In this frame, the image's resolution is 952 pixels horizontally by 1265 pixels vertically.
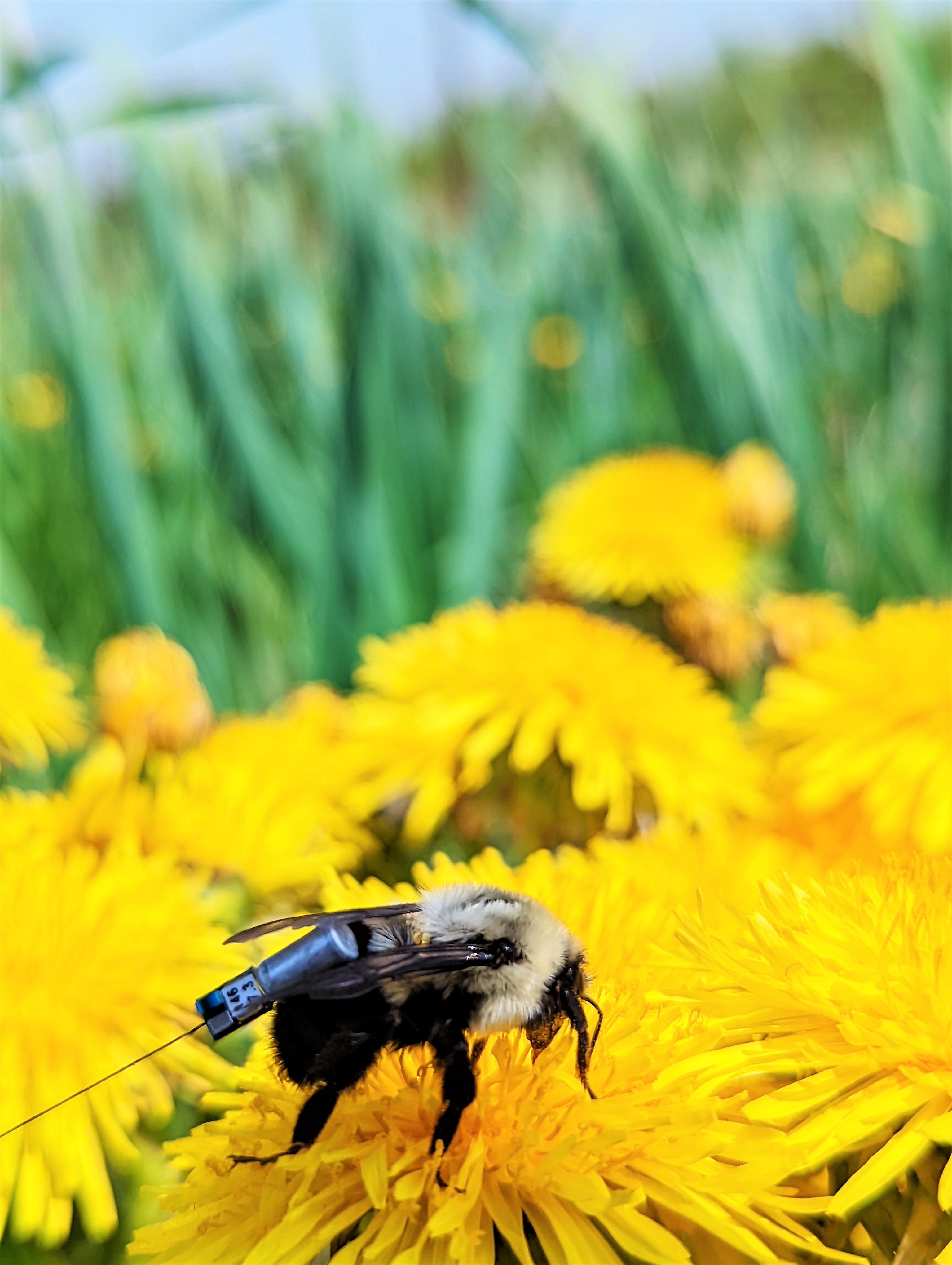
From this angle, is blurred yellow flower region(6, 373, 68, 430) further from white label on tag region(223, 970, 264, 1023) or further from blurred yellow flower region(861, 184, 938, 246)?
white label on tag region(223, 970, 264, 1023)

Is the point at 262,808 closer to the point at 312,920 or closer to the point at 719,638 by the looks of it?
the point at 312,920

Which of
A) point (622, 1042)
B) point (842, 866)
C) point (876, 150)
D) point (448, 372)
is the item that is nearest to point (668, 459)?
point (448, 372)

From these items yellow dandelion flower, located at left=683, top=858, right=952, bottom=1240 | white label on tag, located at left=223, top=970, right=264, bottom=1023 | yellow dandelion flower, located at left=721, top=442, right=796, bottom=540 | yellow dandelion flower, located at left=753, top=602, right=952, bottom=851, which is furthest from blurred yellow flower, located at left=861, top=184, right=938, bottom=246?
white label on tag, located at left=223, top=970, right=264, bottom=1023

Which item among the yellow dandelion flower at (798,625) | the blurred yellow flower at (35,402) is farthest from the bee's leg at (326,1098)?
the blurred yellow flower at (35,402)

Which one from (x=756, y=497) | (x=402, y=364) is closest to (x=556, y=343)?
(x=402, y=364)

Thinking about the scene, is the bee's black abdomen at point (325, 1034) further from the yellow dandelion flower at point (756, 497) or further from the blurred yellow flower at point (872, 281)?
the blurred yellow flower at point (872, 281)
